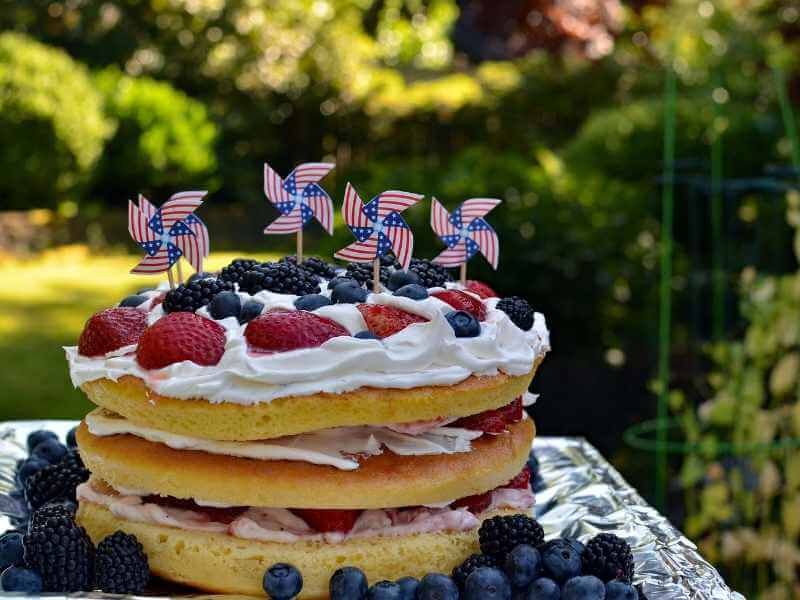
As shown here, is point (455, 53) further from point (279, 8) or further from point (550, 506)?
point (550, 506)

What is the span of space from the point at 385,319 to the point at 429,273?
1.28 ft

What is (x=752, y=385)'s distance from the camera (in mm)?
3807

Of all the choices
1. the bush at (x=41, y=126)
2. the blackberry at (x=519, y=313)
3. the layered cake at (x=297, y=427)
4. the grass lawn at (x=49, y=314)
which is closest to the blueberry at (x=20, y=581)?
the layered cake at (x=297, y=427)

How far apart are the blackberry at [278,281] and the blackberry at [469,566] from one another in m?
0.72

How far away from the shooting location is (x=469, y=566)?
2.25 m

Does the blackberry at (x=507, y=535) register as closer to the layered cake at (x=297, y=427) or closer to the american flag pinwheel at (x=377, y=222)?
the layered cake at (x=297, y=427)

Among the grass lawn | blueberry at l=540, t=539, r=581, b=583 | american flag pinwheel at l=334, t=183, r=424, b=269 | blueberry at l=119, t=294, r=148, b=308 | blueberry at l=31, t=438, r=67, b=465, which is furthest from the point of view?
the grass lawn

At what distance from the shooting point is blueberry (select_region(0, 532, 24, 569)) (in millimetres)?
2283

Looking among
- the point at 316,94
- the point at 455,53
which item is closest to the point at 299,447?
the point at 316,94

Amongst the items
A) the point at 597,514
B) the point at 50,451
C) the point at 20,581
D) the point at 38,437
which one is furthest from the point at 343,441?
the point at 38,437

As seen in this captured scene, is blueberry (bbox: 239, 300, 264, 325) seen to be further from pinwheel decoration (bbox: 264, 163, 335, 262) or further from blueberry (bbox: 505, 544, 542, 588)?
blueberry (bbox: 505, 544, 542, 588)

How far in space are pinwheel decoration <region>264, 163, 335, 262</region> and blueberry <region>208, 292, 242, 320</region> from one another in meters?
0.30

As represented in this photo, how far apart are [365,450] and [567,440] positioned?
1.38 m

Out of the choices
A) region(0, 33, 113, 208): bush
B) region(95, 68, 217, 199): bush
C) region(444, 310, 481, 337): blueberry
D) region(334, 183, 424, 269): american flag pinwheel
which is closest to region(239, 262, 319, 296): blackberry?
region(334, 183, 424, 269): american flag pinwheel
